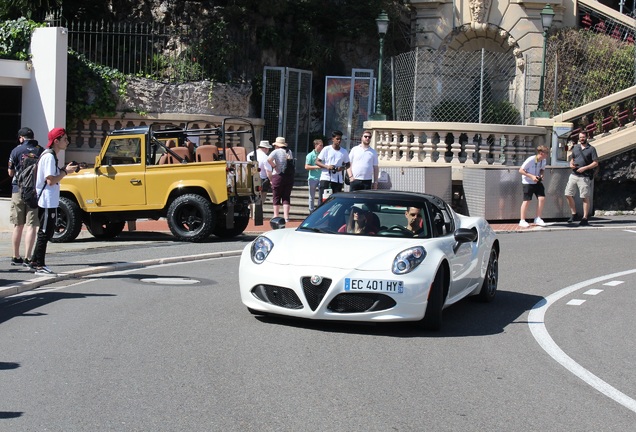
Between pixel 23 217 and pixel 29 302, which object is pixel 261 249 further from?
pixel 23 217

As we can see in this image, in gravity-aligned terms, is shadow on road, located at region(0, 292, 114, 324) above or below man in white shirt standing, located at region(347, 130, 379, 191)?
below

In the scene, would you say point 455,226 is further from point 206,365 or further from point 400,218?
point 206,365

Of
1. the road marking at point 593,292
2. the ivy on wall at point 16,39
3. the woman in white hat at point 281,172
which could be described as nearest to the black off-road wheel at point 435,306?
the road marking at point 593,292

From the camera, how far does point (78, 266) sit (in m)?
13.8

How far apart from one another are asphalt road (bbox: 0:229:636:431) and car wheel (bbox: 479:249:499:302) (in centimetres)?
11

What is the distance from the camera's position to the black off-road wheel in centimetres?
938

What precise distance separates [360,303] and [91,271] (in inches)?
204

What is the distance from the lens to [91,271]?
43.5 ft

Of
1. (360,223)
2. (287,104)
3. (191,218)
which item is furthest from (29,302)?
(287,104)

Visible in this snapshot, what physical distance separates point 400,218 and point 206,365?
3318 millimetres

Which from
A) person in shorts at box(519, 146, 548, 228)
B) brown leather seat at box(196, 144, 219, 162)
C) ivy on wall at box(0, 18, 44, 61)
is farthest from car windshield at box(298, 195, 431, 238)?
ivy on wall at box(0, 18, 44, 61)

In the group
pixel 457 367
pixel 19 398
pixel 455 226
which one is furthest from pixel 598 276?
pixel 19 398

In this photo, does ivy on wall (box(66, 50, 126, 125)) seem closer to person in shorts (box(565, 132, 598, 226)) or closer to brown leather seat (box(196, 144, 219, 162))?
brown leather seat (box(196, 144, 219, 162))

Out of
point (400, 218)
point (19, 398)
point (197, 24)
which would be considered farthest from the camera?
point (197, 24)
